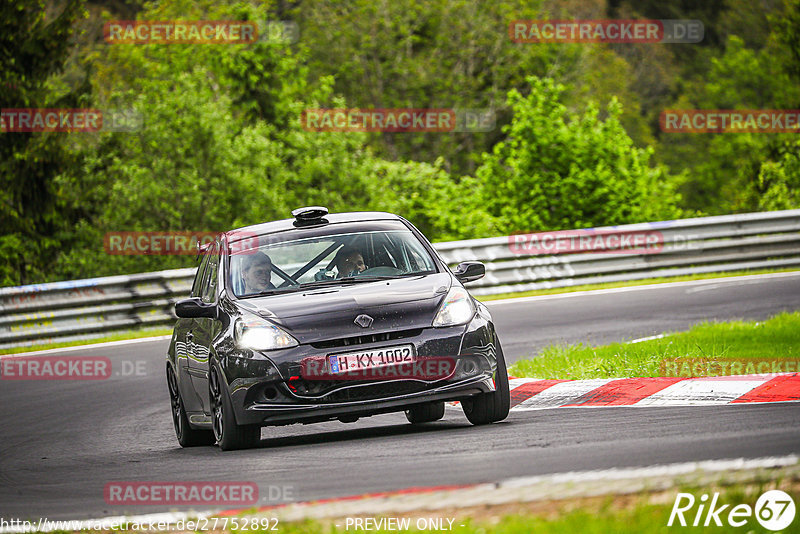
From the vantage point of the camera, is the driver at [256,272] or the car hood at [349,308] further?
the driver at [256,272]

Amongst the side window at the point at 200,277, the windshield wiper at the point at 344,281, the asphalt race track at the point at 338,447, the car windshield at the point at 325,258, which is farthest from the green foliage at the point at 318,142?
the windshield wiper at the point at 344,281

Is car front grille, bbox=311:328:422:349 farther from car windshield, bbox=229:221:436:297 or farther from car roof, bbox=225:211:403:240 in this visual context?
car roof, bbox=225:211:403:240

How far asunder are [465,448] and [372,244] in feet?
8.15

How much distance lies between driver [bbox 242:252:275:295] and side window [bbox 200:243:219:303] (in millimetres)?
301

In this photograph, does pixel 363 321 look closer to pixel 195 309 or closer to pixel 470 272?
pixel 470 272

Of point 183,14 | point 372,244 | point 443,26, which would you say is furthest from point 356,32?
point 372,244

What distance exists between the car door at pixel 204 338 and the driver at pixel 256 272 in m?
0.29

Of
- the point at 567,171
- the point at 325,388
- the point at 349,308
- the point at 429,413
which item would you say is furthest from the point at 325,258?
the point at 567,171

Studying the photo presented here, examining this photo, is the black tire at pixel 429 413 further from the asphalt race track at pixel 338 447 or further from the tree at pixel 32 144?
the tree at pixel 32 144

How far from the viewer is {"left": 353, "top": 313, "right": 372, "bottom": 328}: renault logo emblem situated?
26.7ft

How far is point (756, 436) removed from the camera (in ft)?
21.9

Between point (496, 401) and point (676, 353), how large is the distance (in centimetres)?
279

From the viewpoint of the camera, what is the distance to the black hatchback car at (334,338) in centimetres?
810

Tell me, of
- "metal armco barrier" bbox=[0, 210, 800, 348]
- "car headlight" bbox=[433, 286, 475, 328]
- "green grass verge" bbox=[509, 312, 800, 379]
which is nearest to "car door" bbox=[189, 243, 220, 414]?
"car headlight" bbox=[433, 286, 475, 328]
